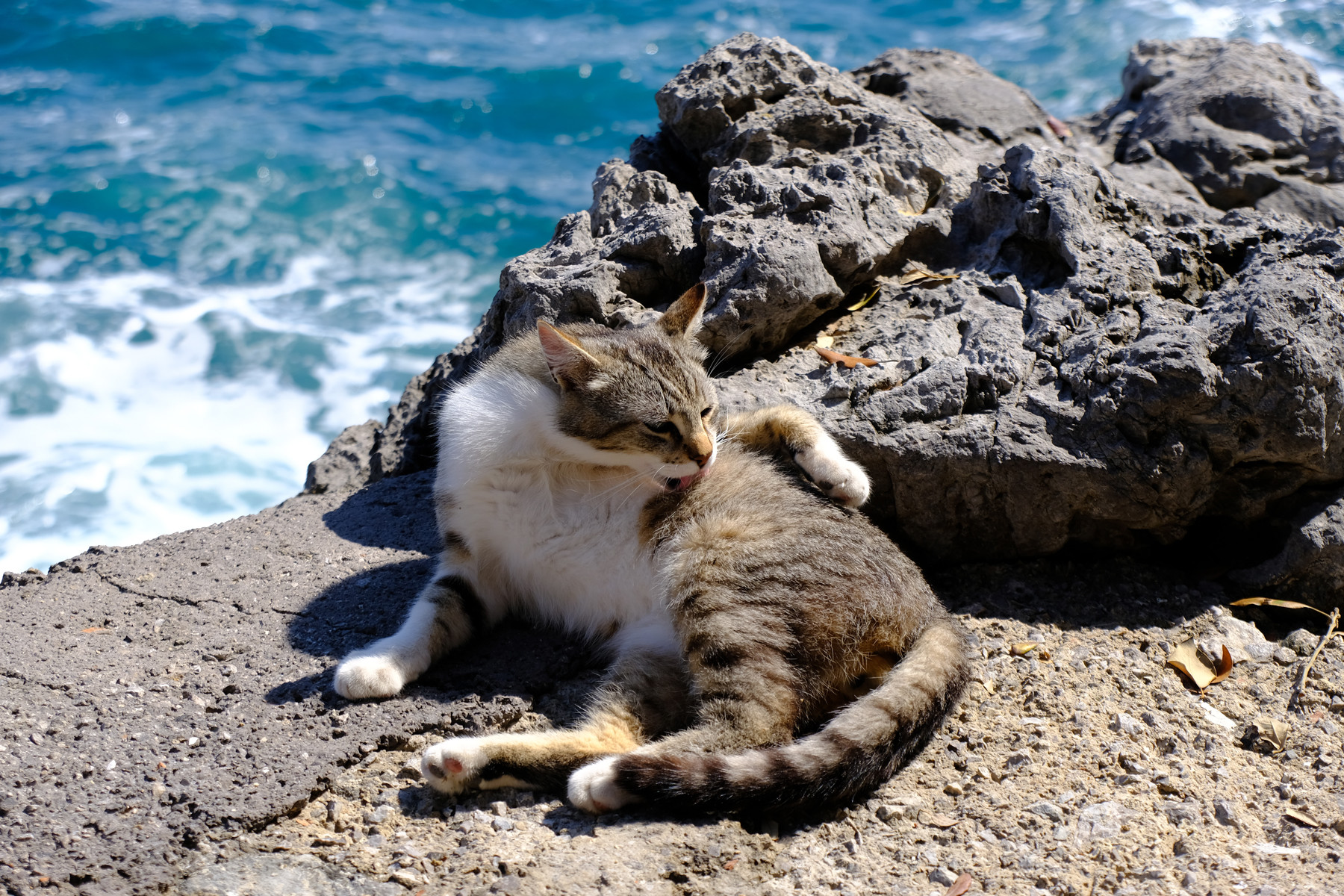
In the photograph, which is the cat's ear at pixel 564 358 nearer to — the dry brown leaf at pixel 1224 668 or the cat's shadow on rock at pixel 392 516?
the cat's shadow on rock at pixel 392 516

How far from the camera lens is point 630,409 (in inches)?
125

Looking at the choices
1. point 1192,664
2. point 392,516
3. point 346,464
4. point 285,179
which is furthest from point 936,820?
point 285,179

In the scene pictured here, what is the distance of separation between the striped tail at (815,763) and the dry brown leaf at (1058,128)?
4.42 m

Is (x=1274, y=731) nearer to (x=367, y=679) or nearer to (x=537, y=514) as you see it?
(x=537, y=514)

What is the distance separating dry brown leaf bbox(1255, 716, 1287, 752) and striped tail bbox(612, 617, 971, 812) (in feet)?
3.34

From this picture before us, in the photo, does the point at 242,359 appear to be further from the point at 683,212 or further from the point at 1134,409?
the point at 1134,409

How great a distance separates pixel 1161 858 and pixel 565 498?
2.03 meters

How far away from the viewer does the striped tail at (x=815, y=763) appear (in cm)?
241

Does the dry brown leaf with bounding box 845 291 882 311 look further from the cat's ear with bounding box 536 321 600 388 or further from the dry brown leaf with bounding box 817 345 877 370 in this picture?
the cat's ear with bounding box 536 321 600 388

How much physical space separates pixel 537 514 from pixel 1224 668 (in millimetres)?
2357

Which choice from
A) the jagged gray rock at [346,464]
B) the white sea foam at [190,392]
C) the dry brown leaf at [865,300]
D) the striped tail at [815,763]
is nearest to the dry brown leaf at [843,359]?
the dry brown leaf at [865,300]

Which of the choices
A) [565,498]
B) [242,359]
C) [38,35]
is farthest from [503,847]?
[38,35]

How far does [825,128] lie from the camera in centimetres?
480

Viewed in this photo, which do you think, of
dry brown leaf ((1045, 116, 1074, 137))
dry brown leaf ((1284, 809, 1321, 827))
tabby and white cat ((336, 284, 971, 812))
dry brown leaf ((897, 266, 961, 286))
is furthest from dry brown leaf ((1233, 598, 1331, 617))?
dry brown leaf ((1045, 116, 1074, 137))
